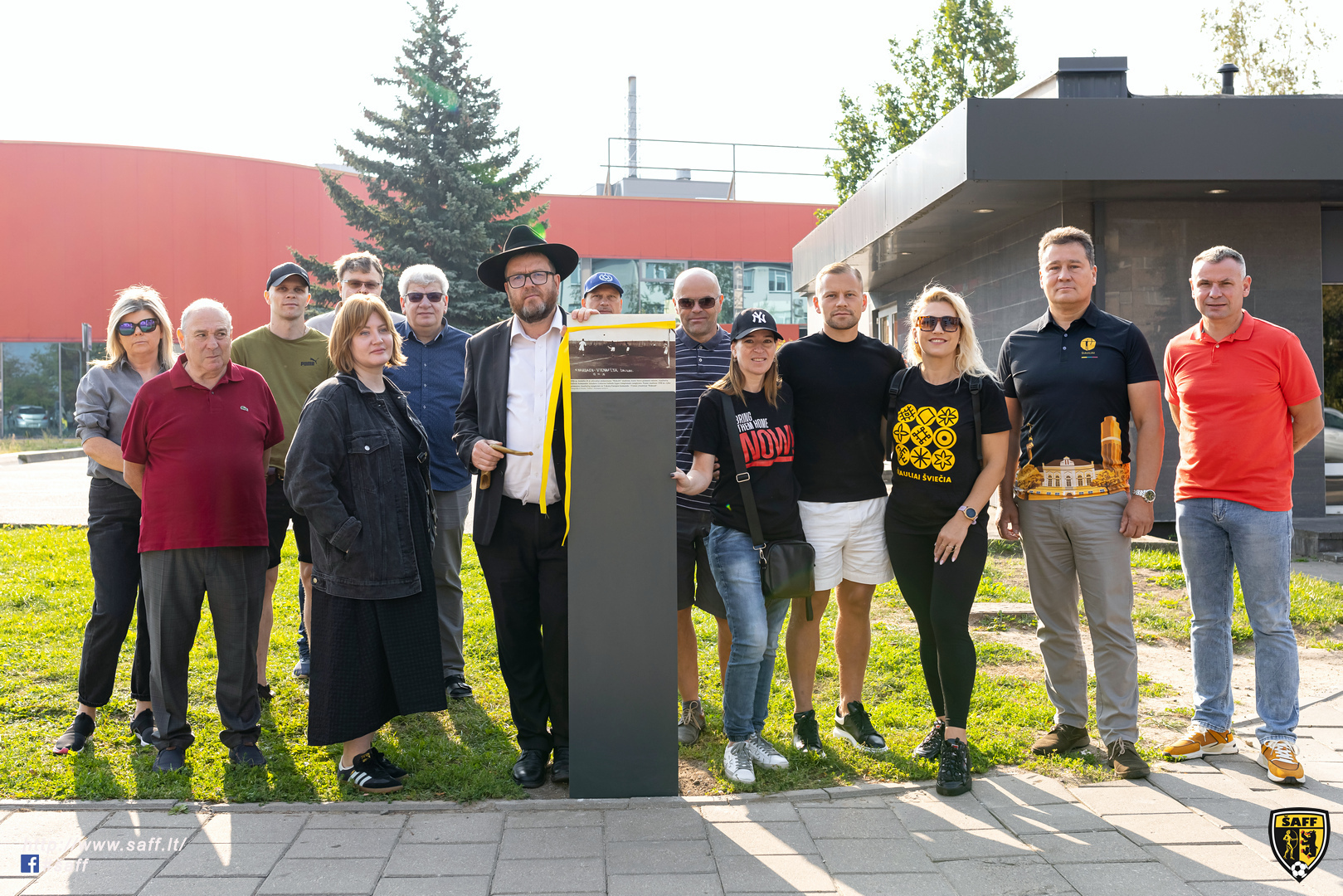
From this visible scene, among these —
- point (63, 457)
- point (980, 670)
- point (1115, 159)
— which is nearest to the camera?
point (980, 670)

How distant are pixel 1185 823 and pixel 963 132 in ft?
23.1

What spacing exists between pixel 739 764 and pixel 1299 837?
2.08m

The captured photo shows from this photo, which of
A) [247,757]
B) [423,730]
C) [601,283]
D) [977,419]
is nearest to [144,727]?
[247,757]

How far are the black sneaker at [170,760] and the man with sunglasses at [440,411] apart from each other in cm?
145

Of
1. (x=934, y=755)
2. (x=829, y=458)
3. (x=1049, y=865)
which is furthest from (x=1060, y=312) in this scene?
(x=1049, y=865)

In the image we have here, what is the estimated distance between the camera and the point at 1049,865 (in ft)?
10.6

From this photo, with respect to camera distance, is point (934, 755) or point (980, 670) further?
point (980, 670)

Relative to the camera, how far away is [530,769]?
13.2 ft

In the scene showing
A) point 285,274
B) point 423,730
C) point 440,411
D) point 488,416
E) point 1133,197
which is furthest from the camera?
point 1133,197

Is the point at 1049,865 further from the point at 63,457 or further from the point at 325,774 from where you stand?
the point at 63,457

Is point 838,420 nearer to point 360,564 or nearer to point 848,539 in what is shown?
point 848,539

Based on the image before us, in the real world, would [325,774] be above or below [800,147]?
below

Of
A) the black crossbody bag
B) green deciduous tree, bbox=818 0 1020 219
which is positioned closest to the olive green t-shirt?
the black crossbody bag

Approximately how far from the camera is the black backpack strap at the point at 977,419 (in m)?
4.04
